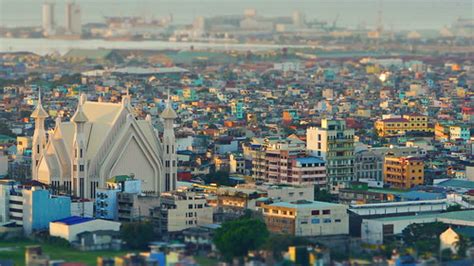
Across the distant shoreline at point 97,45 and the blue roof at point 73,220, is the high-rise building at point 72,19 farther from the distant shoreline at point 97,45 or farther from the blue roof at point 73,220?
the blue roof at point 73,220

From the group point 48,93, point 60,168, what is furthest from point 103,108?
point 48,93

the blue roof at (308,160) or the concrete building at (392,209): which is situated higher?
the blue roof at (308,160)

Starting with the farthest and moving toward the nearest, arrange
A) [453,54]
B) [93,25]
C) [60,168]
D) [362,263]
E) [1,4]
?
[1,4] < [93,25] < [453,54] < [60,168] < [362,263]

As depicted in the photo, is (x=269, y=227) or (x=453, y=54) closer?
(x=269, y=227)

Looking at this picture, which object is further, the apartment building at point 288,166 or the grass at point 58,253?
the apartment building at point 288,166

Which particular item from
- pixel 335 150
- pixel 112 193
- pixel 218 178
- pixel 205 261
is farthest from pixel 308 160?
pixel 205 261

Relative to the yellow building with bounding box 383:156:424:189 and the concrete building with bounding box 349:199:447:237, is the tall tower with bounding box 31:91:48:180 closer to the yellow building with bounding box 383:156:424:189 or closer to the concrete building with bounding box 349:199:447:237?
the concrete building with bounding box 349:199:447:237

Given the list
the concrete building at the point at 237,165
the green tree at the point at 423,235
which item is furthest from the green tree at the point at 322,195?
the concrete building at the point at 237,165

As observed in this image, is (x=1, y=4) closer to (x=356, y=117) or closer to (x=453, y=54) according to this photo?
(x=453, y=54)
